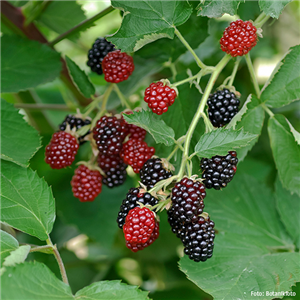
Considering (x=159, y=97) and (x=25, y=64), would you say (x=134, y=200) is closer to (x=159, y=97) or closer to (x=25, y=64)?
(x=159, y=97)

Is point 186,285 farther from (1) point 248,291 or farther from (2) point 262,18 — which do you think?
(2) point 262,18

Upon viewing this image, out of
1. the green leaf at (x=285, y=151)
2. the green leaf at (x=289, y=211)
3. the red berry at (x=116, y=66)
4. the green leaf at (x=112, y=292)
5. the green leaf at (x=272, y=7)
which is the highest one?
the green leaf at (x=272, y=7)

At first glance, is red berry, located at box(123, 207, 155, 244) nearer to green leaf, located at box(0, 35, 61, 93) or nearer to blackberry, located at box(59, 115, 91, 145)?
blackberry, located at box(59, 115, 91, 145)

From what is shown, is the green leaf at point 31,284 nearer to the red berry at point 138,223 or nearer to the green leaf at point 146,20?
the red berry at point 138,223

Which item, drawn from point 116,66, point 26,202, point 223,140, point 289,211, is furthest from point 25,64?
point 289,211

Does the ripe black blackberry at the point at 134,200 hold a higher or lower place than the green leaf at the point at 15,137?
lower

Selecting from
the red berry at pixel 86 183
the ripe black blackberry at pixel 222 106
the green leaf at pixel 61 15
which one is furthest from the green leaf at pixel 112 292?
the green leaf at pixel 61 15

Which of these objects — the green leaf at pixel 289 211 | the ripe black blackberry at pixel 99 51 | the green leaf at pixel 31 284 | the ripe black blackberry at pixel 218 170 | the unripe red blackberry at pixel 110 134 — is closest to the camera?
the green leaf at pixel 31 284

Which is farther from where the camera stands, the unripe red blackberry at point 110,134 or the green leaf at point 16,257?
the unripe red blackberry at point 110,134
